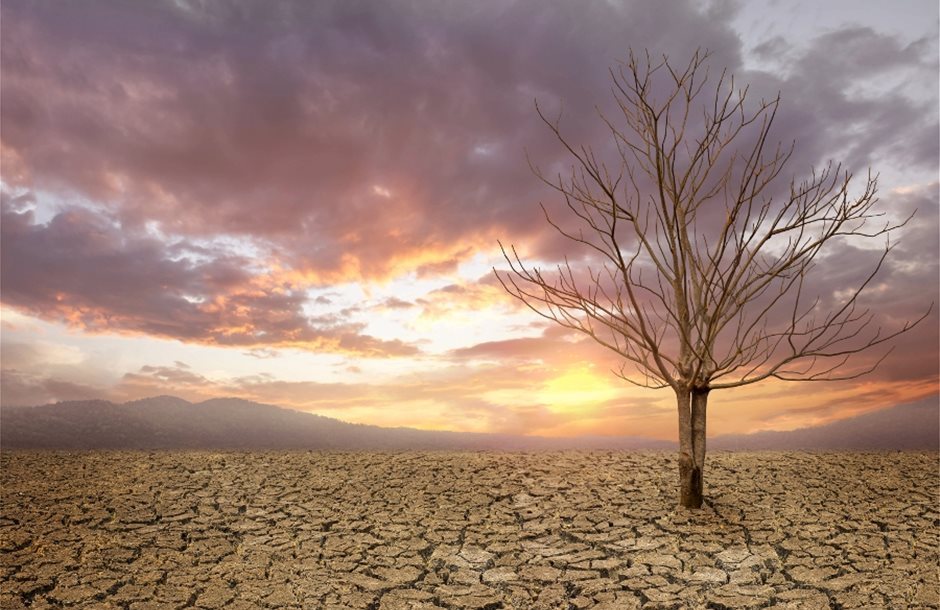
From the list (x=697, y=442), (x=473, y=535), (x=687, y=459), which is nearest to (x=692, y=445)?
(x=697, y=442)

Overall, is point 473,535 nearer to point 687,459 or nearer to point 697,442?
point 687,459

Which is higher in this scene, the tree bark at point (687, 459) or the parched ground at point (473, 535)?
the tree bark at point (687, 459)

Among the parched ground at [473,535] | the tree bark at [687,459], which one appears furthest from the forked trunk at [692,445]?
the parched ground at [473,535]

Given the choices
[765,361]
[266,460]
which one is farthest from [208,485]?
[765,361]

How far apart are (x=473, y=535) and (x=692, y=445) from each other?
316 cm

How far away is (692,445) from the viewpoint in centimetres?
844

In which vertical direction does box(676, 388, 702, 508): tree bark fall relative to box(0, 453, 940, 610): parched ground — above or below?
above

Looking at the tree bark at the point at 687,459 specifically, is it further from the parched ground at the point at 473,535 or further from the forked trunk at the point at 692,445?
the parched ground at the point at 473,535

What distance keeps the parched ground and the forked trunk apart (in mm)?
279

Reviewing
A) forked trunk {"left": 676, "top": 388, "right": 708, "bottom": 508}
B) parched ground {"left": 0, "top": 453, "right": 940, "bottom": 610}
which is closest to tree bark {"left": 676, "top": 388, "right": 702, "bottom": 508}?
forked trunk {"left": 676, "top": 388, "right": 708, "bottom": 508}

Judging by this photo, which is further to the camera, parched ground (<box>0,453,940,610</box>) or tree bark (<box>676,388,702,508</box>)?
tree bark (<box>676,388,702,508</box>)

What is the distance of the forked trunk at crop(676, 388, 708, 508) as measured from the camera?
8.39 m

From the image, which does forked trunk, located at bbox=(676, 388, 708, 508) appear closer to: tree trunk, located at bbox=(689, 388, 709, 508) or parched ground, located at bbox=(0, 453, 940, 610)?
tree trunk, located at bbox=(689, 388, 709, 508)

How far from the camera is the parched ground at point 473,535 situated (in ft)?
21.7
